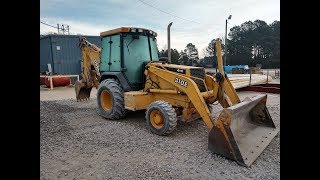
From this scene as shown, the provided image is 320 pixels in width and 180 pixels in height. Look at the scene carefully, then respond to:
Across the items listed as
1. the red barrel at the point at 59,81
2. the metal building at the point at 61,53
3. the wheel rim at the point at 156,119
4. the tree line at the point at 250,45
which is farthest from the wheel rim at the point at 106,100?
the tree line at the point at 250,45

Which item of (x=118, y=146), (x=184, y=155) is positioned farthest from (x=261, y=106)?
(x=118, y=146)

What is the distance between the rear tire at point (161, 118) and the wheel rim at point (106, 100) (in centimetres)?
189

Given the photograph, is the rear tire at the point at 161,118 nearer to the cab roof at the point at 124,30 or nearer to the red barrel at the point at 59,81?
the cab roof at the point at 124,30

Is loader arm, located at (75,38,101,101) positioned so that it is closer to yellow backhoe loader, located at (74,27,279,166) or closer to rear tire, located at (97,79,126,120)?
yellow backhoe loader, located at (74,27,279,166)

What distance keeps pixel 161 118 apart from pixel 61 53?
1594cm

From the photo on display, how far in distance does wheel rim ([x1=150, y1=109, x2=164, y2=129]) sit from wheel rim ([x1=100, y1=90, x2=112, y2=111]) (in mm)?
1882

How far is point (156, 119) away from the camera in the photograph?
564 cm

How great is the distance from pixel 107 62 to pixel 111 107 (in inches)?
48.0

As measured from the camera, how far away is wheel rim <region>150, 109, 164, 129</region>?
5.57 metres

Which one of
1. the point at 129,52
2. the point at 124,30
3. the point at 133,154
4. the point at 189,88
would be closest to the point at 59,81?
the point at 129,52

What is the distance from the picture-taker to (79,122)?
6914 millimetres

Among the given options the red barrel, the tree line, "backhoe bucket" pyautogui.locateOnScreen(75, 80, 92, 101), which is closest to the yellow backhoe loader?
"backhoe bucket" pyautogui.locateOnScreen(75, 80, 92, 101)
